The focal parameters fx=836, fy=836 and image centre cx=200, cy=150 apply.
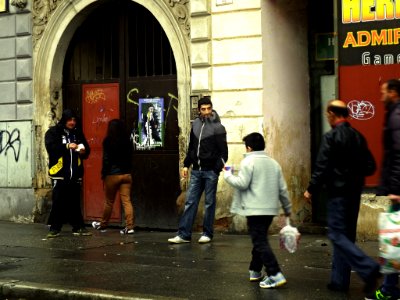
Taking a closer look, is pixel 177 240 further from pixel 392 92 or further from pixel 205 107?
pixel 392 92

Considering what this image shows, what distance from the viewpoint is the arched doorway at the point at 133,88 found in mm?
13422

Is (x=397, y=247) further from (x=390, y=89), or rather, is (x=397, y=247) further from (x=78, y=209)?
(x=78, y=209)

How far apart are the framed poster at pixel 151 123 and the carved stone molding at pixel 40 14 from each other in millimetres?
2444

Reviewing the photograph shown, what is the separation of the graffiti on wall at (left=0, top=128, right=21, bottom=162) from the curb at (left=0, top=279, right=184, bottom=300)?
21.3 ft

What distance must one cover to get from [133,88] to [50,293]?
612cm

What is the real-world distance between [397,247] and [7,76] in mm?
9901

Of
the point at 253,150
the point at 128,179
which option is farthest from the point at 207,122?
the point at 253,150

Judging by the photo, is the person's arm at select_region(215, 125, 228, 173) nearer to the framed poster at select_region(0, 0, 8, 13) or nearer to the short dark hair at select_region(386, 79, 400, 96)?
the short dark hair at select_region(386, 79, 400, 96)

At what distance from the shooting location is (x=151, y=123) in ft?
44.5

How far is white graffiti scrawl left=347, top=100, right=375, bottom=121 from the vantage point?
439 inches

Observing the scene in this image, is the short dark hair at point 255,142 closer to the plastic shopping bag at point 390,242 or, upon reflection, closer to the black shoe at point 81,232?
the plastic shopping bag at point 390,242

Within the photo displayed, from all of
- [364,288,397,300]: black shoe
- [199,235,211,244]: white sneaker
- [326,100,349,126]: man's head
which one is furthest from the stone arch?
A: [364,288,397,300]: black shoe

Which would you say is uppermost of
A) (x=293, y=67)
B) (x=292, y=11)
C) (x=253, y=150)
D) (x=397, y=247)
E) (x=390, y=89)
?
(x=292, y=11)

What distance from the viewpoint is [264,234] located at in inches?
319
